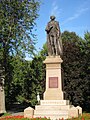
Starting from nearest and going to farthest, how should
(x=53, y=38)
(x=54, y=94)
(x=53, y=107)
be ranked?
(x=53, y=107), (x=54, y=94), (x=53, y=38)

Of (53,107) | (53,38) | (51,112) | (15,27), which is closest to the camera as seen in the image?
(51,112)

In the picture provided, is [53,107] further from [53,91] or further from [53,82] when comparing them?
[53,82]

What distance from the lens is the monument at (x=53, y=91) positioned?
16.1 metres

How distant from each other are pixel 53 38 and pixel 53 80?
3.01m

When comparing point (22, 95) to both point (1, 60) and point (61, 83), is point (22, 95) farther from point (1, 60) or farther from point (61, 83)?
point (61, 83)

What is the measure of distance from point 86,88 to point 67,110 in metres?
14.3

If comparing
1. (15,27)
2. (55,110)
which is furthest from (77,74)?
(55,110)

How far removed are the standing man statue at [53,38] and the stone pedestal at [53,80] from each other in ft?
2.73

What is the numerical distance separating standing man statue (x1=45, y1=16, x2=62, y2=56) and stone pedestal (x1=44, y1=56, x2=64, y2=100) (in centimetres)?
83

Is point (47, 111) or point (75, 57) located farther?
point (75, 57)

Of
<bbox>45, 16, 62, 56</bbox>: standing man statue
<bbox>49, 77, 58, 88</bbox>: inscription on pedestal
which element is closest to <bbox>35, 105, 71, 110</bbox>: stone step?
<bbox>49, 77, 58, 88</bbox>: inscription on pedestal

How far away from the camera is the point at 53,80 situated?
58.4 ft

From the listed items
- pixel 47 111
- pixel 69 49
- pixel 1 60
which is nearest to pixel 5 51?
pixel 1 60

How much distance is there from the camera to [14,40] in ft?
95.8
